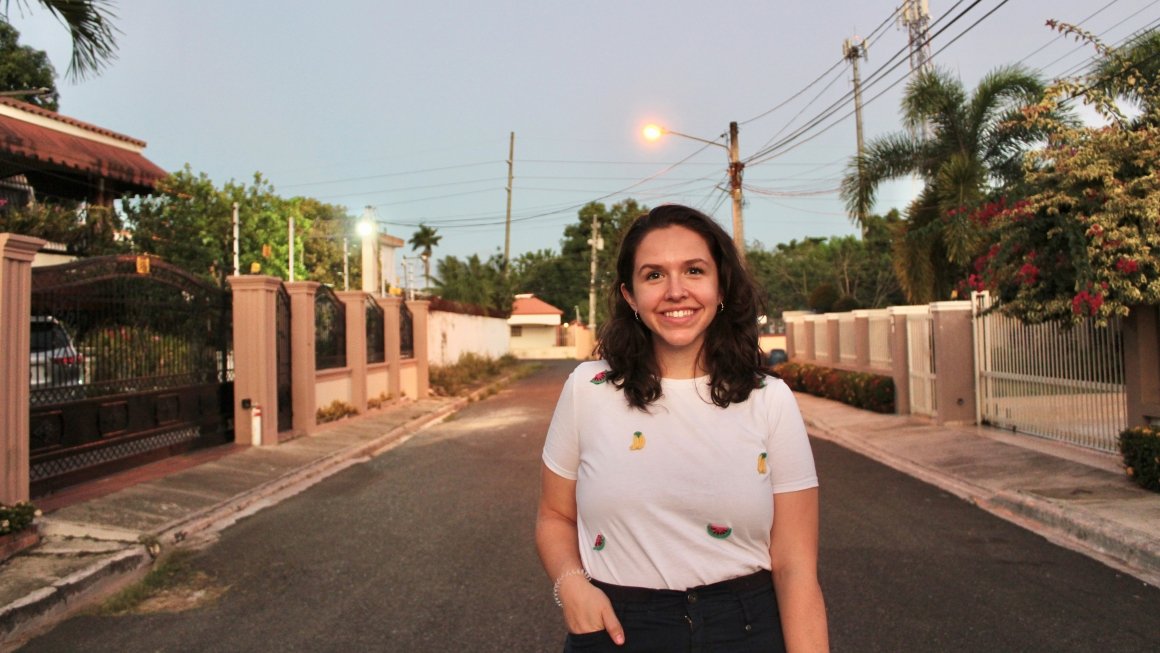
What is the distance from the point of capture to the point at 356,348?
16.6 metres

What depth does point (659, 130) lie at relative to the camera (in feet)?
75.4

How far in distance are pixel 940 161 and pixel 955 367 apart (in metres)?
7.57

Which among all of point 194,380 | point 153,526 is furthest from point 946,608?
point 194,380

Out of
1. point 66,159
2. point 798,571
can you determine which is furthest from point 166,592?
point 66,159

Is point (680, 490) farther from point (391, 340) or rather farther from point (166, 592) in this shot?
point (391, 340)

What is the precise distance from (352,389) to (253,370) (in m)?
4.76

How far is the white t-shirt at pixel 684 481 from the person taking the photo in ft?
6.00

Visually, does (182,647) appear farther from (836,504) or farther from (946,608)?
(836,504)

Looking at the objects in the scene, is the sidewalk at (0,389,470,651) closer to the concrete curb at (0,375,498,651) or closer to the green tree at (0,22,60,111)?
the concrete curb at (0,375,498,651)

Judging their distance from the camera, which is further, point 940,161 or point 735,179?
point 735,179

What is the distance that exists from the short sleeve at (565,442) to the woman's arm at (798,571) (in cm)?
46

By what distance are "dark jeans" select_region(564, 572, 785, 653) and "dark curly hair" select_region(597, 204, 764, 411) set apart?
40 centimetres

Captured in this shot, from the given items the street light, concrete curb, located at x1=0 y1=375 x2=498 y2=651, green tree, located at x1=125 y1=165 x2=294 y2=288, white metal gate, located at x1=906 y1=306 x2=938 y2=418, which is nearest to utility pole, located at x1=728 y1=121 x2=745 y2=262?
the street light

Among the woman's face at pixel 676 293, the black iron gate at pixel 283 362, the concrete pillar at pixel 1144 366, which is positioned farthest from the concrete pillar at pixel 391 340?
the woman's face at pixel 676 293
